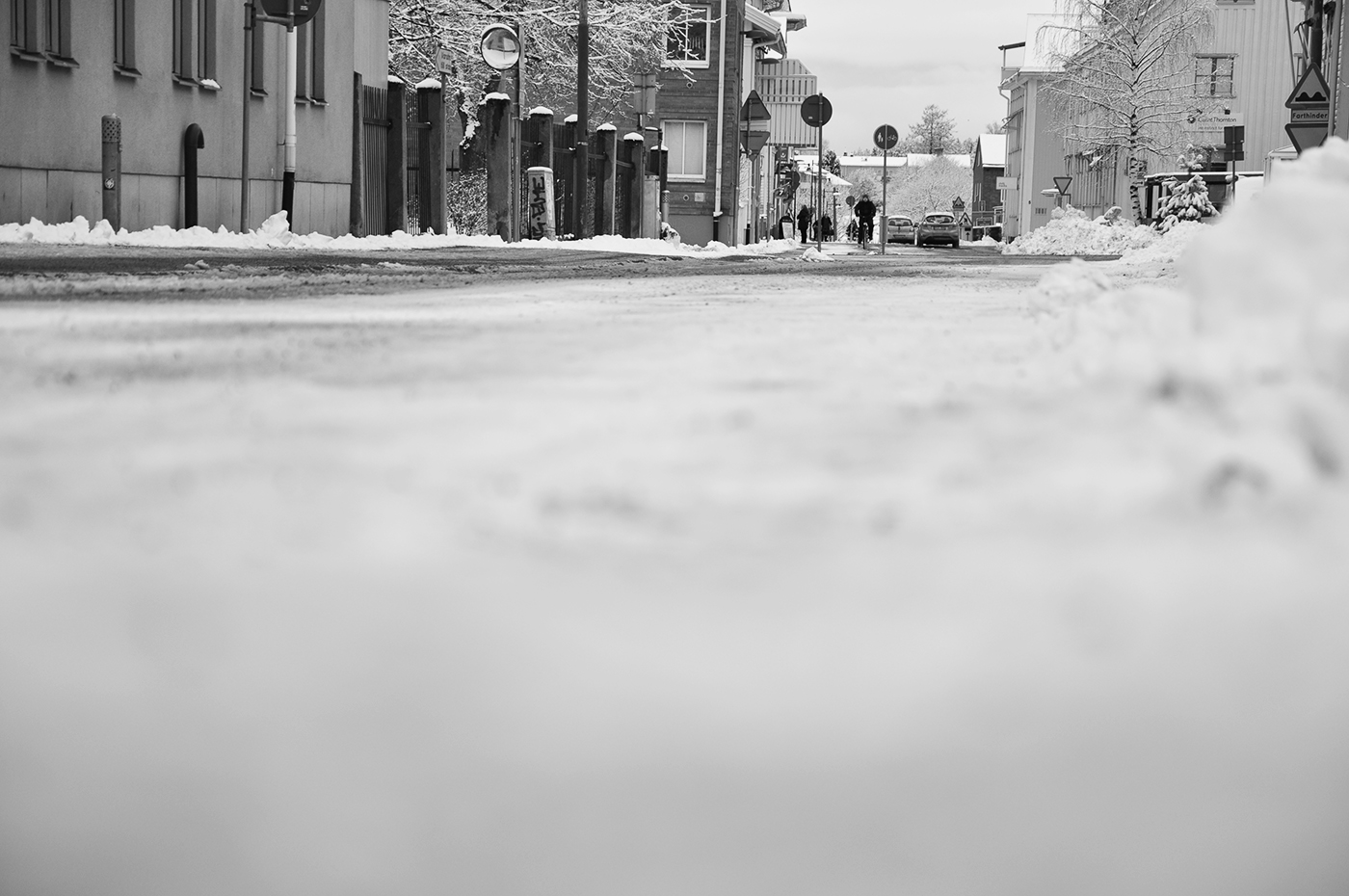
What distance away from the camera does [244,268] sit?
8234 mm

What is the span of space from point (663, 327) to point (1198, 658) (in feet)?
9.05

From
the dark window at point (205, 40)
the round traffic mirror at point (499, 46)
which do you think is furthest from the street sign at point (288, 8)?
the round traffic mirror at point (499, 46)

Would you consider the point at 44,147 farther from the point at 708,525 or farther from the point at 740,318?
the point at 708,525

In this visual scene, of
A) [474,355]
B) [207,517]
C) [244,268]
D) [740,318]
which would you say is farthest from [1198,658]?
[244,268]

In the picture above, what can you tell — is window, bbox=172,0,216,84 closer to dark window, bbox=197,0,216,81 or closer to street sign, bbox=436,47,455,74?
dark window, bbox=197,0,216,81

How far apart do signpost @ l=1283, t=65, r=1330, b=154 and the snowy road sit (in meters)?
13.4

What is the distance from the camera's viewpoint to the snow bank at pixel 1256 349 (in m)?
1.75

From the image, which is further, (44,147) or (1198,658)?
(44,147)

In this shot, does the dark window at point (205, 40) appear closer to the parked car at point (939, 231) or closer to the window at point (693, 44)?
the window at point (693, 44)

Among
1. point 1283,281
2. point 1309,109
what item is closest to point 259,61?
point 1309,109

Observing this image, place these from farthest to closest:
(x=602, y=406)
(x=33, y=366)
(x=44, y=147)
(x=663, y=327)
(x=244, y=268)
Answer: (x=44, y=147)
(x=244, y=268)
(x=663, y=327)
(x=33, y=366)
(x=602, y=406)

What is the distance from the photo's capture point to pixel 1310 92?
14211mm

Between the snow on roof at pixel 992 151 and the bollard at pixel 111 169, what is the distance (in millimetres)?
103476

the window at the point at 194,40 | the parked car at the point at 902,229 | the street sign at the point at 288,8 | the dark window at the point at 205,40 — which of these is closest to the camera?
the street sign at the point at 288,8
